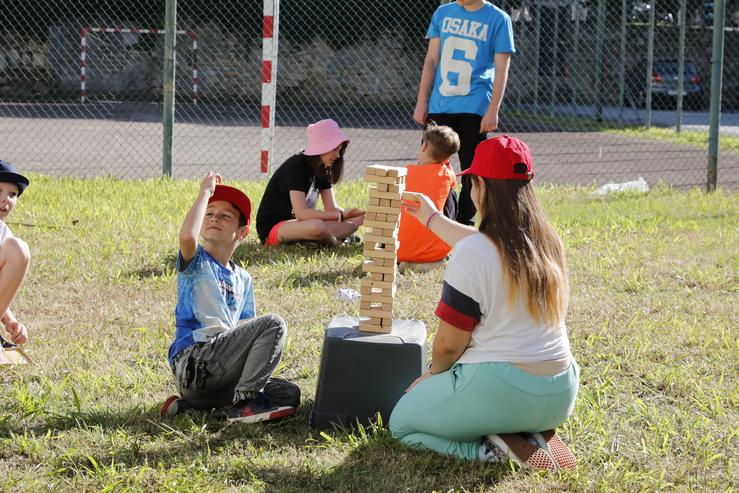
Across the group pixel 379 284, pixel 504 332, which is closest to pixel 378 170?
pixel 379 284

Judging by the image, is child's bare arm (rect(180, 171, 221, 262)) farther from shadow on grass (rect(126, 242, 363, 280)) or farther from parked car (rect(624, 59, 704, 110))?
parked car (rect(624, 59, 704, 110))

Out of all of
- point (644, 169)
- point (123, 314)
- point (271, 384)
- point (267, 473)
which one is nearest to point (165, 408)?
point (271, 384)

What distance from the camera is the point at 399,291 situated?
5469mm

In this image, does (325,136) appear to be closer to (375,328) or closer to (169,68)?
(375,328)

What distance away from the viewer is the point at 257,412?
350cm

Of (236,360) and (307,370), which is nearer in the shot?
(236,360)

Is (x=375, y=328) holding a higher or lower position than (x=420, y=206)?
lower

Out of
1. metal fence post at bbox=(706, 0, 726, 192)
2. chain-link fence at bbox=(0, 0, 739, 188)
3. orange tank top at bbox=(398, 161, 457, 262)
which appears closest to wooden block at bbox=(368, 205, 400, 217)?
orange tank top at bbox=(398, 161, 457, 262)

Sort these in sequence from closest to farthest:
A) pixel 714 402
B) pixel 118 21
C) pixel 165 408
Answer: pixel 165 408 < pixel 714 402 < pixel 118 21

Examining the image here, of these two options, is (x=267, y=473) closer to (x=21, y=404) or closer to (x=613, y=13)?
(x=21, y=404)

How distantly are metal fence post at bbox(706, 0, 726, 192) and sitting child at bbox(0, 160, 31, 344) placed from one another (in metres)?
6.74

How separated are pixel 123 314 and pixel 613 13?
2344 centimetres

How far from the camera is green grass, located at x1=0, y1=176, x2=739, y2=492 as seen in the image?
3131 mm

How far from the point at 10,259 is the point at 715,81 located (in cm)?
691
